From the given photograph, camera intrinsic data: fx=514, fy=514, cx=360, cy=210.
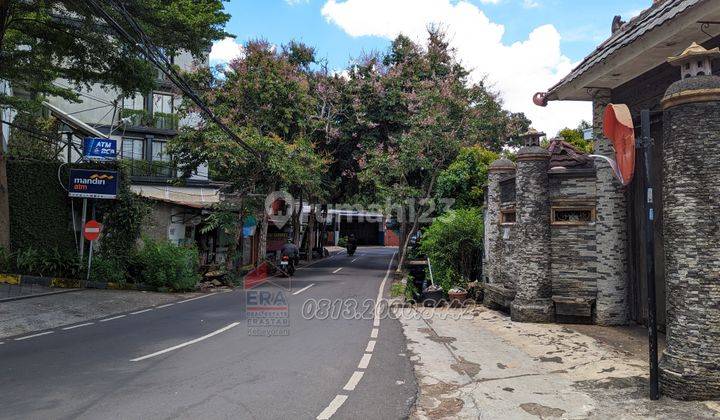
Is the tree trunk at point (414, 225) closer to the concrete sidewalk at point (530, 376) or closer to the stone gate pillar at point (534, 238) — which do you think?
the stone gate pillar at point (534, 238)

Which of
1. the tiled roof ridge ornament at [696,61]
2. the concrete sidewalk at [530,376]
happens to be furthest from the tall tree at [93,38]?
the tiled roof ridge ornament at [696,61]

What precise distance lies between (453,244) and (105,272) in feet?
39.4

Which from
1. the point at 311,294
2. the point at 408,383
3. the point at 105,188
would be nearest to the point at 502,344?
the point at 408,383

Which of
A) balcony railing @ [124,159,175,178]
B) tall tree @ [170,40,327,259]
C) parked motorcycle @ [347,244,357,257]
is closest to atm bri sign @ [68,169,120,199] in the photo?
tall tree @ [170,40,327,259]

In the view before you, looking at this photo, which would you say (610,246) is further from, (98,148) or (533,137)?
(98,148)

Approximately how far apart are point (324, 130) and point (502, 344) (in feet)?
71.1

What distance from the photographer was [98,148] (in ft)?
61.2

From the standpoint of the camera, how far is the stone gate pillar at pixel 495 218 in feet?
46.1

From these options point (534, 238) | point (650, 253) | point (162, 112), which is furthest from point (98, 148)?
point (162, 112)

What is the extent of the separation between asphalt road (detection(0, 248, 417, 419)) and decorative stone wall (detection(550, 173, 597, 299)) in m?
3.78

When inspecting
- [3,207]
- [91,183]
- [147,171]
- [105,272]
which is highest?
[147,171]

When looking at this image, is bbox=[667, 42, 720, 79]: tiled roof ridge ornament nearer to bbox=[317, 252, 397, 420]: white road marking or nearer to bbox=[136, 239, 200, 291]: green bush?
bbox=[317, 252, 397, 420]: white road marking

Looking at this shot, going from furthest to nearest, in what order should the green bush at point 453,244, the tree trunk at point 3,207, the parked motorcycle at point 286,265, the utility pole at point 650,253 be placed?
1. the parked motorcycle at point 286,265
2. the green bush at point 453,244
3. the tree trunk at point 3,207
4. the utility pole at point 650,253

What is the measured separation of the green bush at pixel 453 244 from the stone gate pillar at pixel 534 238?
5.61 metres
